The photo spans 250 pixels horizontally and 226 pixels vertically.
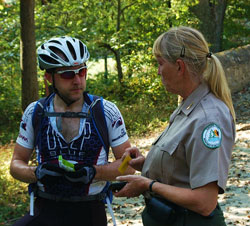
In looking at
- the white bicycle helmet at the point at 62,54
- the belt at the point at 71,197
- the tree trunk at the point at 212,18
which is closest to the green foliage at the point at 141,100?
the tree trunk at the point at 212,18

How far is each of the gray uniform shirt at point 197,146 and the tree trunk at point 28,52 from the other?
5.00m

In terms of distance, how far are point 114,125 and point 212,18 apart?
42.8ft

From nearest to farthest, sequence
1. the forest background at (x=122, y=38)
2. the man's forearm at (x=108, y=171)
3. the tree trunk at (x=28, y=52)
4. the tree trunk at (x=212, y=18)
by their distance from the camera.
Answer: the man's forearm at (x=108, y=171) < the tree trunk at (x=28, y=52) < the forest background at (x=122, y=38) < the tree trunk at (x=212, y=18)

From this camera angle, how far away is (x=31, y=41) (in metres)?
6.93

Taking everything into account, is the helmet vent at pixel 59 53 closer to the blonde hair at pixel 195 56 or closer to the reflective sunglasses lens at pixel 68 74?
the reflective sunglasses lens at pixel 68 74

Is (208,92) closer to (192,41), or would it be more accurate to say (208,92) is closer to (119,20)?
(192,41)

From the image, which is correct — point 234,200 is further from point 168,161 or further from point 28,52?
point 168,161

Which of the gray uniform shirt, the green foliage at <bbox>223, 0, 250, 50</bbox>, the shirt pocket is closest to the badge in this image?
the gray uniform shirt

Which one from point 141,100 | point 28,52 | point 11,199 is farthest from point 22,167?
point 141,100

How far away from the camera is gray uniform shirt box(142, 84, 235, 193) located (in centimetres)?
205

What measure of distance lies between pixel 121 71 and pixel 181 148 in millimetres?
11772

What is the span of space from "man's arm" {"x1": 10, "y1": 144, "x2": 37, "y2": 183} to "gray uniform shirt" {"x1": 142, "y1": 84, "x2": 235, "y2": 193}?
30.9 inches

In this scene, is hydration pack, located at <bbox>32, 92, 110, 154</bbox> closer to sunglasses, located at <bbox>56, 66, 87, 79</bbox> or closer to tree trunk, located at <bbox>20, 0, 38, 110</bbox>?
sunglasses, located at <bbox>56, 66, 87, 79</bbox>

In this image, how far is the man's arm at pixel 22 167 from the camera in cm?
265
